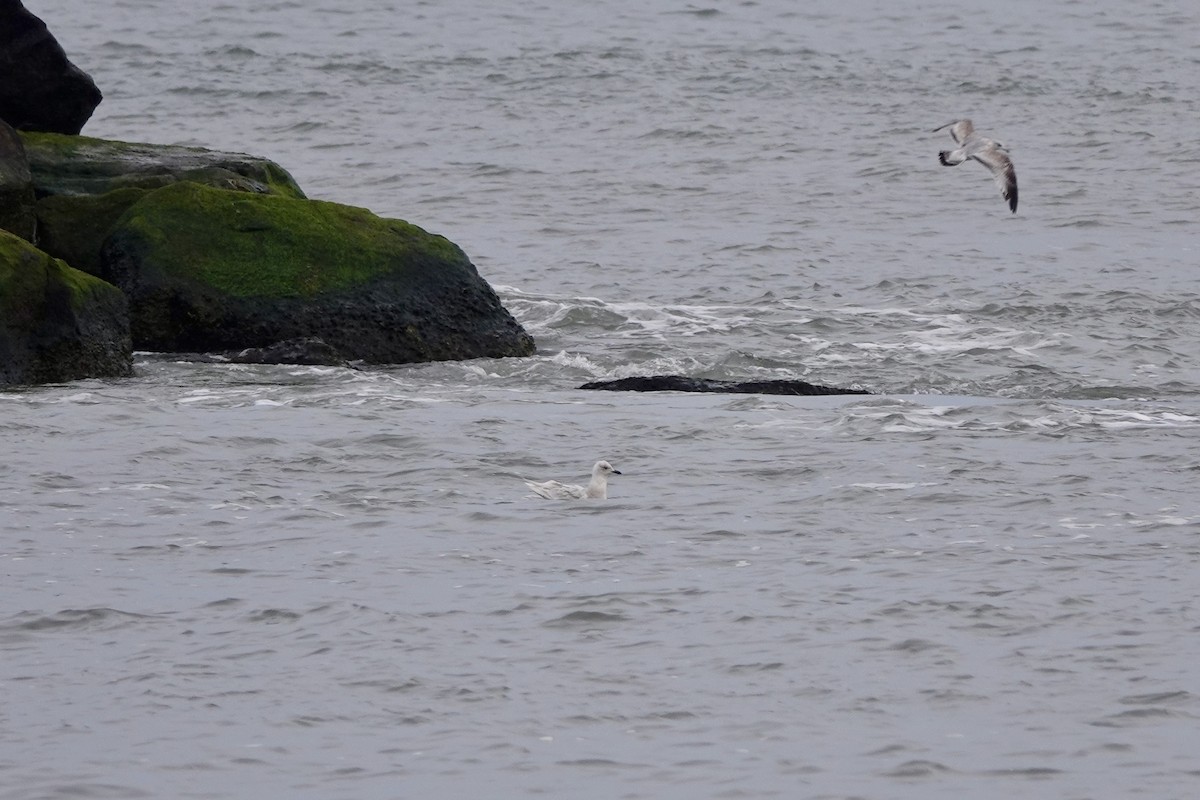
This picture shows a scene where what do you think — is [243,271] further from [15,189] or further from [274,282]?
[15,189]

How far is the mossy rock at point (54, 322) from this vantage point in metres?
12.5

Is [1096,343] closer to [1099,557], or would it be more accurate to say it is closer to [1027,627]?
[1099,557]

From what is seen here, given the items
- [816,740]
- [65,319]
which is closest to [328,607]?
[816,740]

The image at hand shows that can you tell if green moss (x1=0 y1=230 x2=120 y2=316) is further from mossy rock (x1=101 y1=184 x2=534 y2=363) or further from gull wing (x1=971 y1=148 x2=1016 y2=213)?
gull wing (x1=971 y1=148 x2=1016 y2=213)

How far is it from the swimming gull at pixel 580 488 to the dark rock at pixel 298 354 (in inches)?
146

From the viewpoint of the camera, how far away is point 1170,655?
7.65 meters

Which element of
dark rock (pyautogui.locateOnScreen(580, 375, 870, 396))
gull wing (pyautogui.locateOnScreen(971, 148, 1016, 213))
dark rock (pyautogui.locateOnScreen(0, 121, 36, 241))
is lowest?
dark rock (pyautogui.locateOnScreen(580, 375, 870, 396))

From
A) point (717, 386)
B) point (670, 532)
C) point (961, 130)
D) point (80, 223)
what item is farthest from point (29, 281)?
point (961, 130)

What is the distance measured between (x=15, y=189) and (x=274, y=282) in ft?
7.13

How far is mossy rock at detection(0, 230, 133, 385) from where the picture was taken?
12.5 meters

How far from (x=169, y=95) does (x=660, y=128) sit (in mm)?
8199

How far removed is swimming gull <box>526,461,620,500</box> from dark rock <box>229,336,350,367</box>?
3.71 metres

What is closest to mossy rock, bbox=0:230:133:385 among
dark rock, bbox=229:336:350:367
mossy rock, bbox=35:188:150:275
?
dark rock, bbox=229:336:350:367

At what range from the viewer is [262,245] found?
13984 mm
